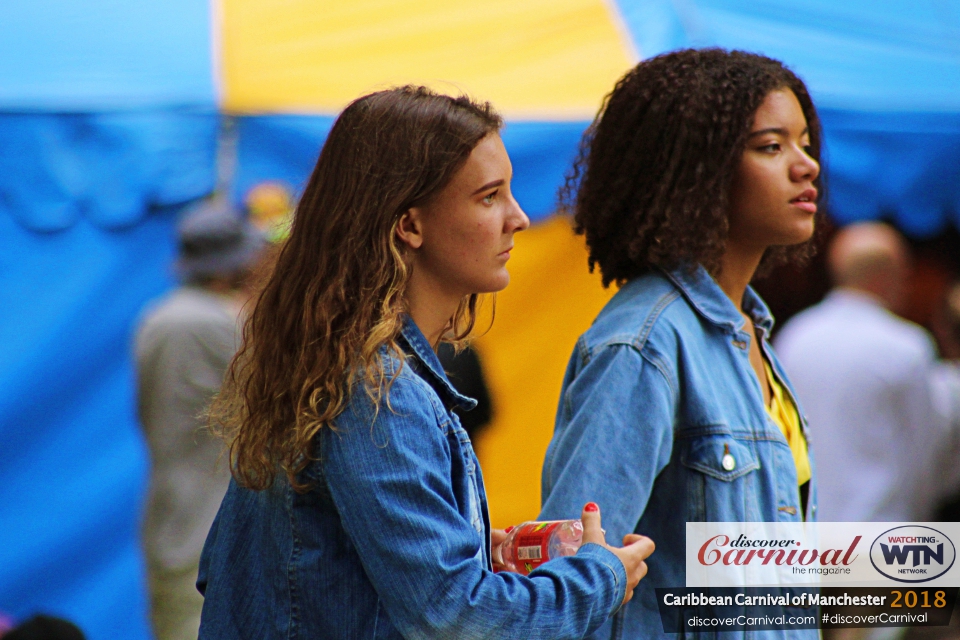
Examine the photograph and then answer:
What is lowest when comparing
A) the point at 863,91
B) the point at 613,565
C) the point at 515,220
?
the point at 613,565

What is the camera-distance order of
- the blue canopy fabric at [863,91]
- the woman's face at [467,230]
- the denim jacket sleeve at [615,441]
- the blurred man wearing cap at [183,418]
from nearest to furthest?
the woman's face at [467,230] < the denim jacket sleeve at [615,441] < the blurred man wearing cap at [183,418] < the blue canopy fabric at [863,91]

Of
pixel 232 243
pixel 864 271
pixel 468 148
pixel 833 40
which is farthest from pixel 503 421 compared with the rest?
pixel 468 148

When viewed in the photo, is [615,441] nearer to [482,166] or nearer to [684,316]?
[684,316]

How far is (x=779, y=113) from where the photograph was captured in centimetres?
215

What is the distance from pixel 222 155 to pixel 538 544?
9.07 feet

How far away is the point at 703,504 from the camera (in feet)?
6.15

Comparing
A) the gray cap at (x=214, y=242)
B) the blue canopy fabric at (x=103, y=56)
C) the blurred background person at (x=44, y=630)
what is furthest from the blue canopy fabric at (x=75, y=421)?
the blurred background person at (x=44, y=630)

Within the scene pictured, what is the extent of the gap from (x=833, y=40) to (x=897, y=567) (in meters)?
3.16

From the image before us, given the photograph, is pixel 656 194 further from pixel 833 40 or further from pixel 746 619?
pixel 833 40

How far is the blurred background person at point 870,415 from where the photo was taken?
435 cm

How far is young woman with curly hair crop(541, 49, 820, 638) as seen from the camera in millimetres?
1850

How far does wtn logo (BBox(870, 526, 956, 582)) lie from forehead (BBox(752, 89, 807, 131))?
0.84 meters

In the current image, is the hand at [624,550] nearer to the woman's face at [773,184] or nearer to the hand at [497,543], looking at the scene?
the hand at [497,543]

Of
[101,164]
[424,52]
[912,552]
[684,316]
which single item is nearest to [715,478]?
[684,316]
